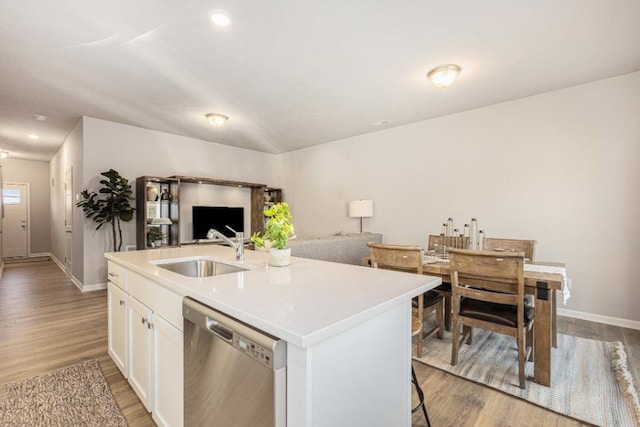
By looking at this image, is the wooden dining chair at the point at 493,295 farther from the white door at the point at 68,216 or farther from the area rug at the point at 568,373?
the white door at the point at 68,216

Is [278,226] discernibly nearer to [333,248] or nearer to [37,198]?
[333,248]

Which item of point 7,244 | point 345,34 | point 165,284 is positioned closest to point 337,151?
point 345,34

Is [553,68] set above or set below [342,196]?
above

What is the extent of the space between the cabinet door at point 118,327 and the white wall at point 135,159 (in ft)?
10.0

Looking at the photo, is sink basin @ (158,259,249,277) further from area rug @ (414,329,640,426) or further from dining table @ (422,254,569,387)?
dining table @ (422,254,569,387)

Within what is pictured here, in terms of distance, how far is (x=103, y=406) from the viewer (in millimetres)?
1878

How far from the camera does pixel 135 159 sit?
521cm

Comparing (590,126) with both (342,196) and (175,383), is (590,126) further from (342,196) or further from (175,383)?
(175,383)

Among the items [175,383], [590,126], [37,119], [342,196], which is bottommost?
[175,383]

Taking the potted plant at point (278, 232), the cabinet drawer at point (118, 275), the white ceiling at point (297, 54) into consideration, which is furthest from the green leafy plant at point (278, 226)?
the white ceiling at point (297, 54)

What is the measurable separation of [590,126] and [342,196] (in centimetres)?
375

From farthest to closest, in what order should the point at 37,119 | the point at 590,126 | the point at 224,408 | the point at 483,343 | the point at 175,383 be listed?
the point at 37,119
the point at 590,126
the point at 483,343
the point at 175,383
the point at 224,408

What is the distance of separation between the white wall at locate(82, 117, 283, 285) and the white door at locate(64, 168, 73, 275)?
3.74 feet

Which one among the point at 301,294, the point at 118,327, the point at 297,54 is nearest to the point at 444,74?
the point at 297,54
